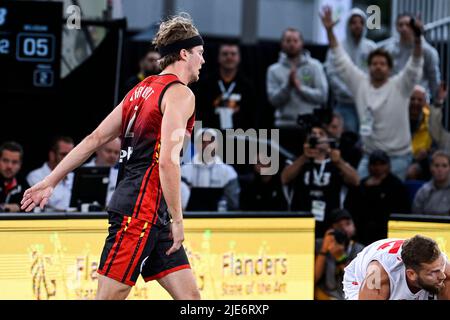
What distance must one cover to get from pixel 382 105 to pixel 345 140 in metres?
0.75

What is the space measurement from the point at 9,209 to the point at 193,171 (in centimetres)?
235

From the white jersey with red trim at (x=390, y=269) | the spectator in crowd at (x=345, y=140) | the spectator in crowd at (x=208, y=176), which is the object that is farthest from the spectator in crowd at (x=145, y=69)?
the white jersey with red trim at (x=390, y=269)

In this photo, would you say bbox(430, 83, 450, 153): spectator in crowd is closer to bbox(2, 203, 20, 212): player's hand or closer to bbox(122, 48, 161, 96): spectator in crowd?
bbox(122, 48, 161, 96): spectator in crowd

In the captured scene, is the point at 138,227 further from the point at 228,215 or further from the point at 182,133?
the point at 228,215

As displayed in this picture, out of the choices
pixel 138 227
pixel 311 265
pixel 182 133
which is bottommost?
pixel 311 265

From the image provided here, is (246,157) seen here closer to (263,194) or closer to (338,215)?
(263,194)

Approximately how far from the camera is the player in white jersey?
6191 mm

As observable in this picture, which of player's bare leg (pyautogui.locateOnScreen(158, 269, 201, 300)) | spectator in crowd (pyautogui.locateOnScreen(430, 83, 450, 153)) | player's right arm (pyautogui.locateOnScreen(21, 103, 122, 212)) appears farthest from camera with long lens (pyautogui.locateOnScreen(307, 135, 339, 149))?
player's bare leg (pyautogui.locateOnScreen(158, 269, 201, 300))

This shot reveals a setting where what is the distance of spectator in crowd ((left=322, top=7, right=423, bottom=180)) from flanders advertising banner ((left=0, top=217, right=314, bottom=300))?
2.85 meters

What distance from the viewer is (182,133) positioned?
19.4 ft

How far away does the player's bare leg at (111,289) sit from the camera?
5945 mm

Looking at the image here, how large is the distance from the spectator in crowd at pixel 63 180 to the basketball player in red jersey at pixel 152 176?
3807 millimetres
